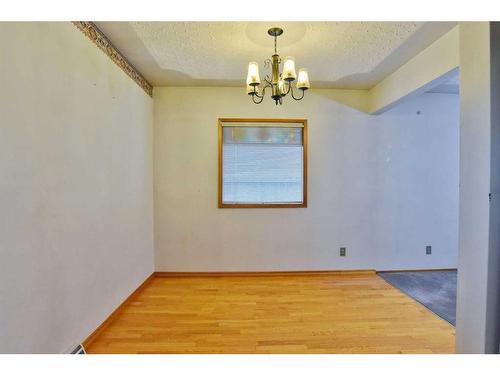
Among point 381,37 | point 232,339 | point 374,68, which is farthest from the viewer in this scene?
point 374,68

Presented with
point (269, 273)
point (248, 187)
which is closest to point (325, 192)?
point (248, 187)

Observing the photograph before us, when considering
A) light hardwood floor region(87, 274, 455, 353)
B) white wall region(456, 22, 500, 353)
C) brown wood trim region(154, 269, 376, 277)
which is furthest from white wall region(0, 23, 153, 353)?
white wall region(456, 22, 500, 353)

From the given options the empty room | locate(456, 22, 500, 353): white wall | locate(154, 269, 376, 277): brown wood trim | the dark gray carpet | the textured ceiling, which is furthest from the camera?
locate(154, 269, 376, 277): brown wood trim

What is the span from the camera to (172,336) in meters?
2.00

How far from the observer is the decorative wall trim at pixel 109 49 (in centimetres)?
191

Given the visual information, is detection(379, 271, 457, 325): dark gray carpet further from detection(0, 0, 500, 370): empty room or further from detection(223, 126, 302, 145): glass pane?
detection(223, 126, 302, 145): glass pane

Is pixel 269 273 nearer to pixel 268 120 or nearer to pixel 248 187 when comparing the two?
pixel 248 187

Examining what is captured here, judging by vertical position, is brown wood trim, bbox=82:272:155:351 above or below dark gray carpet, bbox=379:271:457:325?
above

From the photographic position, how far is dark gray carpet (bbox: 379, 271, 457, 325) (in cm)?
246

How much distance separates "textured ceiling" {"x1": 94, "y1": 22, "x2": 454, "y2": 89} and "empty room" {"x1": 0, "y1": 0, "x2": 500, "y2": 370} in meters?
0.02

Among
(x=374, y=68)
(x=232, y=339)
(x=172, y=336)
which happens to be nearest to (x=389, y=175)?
(x=374, y=68)

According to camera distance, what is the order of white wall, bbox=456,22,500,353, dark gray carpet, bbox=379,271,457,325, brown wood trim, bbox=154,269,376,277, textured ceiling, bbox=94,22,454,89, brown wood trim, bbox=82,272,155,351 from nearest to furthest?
white wall, bbox=456,22,500,353, brown wood trim, bbox=82,272,155,351, textured ceiling, bbox=94,22,454,89, dark gray carpet, bbox=379,271,457,325, brown wood trim, bbox=154,269,376,277

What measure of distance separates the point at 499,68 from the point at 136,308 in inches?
127

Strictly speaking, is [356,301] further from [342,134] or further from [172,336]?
[342,134]
